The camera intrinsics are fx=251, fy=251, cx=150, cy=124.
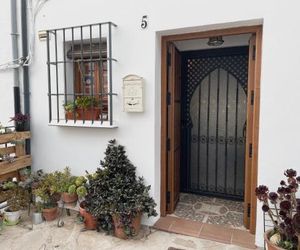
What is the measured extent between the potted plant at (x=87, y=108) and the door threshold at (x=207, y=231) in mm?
1739

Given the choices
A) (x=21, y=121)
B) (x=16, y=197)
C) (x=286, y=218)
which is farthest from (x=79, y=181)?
(x=286, y=218)

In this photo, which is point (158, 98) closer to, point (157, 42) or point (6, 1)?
point (157, 42)

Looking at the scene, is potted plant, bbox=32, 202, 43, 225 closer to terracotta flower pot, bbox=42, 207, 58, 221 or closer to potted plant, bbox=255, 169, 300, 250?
terracotta flower pot, bbox=42, 207, 58, 221

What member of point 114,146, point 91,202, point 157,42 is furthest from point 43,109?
point 157,42

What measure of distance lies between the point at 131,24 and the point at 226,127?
7.48 feet

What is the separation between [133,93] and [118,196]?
4.21 feet

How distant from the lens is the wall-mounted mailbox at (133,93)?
124 inches

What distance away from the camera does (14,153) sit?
3820mm

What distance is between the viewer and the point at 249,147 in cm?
303

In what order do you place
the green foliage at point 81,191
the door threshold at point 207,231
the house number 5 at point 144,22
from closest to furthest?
the door threshold at point 207,231 → the house number 5 at point 144,22 → the green foliage at point 81,191

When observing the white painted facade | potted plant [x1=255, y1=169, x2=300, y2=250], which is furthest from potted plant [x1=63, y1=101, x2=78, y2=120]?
potted plant [x1=255, y1=169, x2=300, y2=250]

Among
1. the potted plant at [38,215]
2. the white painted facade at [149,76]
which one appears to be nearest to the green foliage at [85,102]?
the white painted facade at [149,76]

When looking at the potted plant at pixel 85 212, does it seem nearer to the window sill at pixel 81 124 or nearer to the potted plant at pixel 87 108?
the window sill at pixel 81 124

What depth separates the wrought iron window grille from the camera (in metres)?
3.44
